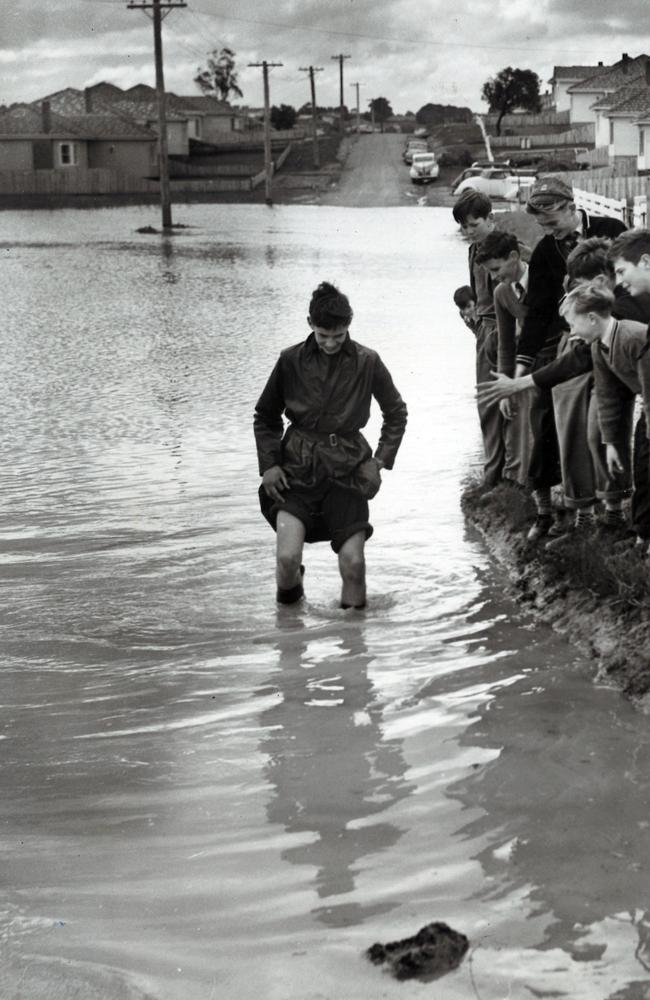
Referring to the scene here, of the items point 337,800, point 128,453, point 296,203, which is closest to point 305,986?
point 337,800

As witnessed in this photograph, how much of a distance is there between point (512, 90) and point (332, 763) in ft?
434

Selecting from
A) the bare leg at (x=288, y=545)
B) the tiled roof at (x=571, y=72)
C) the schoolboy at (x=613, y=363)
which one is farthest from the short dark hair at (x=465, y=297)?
the tiled roof at (x=571, y=72)

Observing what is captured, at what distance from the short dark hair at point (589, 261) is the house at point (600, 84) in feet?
309

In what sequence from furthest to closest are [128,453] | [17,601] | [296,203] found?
[296,203], [128,453], [17,601]

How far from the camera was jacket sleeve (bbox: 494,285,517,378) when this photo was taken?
29.7 feet

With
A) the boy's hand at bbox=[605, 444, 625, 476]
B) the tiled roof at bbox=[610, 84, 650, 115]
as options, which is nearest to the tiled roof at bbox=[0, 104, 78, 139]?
the tiled roof at bbox=[610, 84, 650, 115]

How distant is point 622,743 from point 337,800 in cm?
115

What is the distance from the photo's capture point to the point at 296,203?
266ft

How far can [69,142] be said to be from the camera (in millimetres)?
104625

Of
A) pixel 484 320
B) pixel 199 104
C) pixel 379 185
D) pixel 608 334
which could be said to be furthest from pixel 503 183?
pixel 199 104

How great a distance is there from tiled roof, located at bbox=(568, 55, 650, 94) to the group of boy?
310ft

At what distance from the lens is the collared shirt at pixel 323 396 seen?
24.7 ft

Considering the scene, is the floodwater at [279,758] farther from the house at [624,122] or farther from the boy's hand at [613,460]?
the house at [624,122]

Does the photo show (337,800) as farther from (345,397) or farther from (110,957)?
(345,397)
